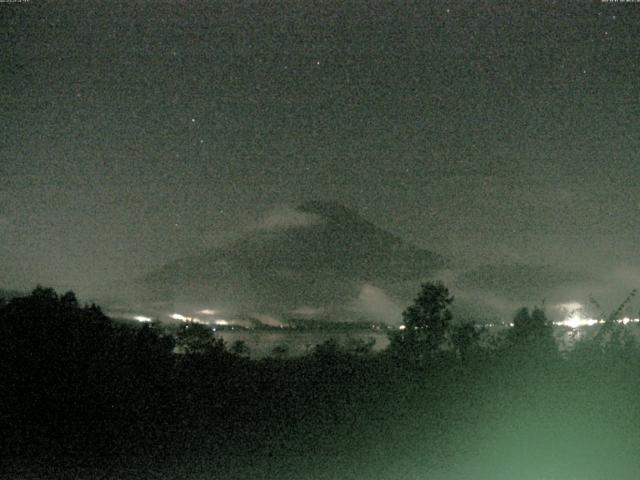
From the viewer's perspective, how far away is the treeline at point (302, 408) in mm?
11352

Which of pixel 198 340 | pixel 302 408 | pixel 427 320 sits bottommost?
pixel 302 408

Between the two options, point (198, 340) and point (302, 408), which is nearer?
point (302, 408)

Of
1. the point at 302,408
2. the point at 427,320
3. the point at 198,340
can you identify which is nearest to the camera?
the point at 302,408

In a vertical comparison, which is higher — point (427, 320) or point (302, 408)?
point (427, 320)

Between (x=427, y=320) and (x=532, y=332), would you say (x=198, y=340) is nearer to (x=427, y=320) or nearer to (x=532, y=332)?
(x=532, y=332)

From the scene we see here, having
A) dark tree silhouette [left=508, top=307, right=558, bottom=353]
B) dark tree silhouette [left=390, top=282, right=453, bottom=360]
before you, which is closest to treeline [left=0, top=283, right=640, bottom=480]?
dark tree silhouette [left=508, top=307, right=558, bottom=353]

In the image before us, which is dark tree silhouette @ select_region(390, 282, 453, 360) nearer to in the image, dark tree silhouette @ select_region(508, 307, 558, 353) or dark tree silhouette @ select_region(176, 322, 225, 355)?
dark tree silhouette @ select_region(508, 307, 558, 353)

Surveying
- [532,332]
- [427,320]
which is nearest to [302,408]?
[532,332]

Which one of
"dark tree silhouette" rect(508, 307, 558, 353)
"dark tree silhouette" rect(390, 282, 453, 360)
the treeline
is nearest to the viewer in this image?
the treeline

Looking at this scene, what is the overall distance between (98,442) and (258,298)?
178ft

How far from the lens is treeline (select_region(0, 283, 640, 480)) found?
11352mm

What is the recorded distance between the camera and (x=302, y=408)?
554 inches

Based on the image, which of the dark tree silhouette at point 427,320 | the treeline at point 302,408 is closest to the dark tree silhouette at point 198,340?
the treeline at point 302,408

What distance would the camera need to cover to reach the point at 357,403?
14.0 metres
